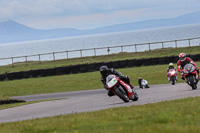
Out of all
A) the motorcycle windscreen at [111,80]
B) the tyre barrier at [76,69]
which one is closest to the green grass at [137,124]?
the motorcycle windscreen at [111,80]

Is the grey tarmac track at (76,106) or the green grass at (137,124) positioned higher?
the green grass at (137,124)

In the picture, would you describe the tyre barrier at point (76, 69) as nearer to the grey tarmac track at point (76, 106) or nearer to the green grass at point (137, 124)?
the grey tarmac track at point (76, 106)

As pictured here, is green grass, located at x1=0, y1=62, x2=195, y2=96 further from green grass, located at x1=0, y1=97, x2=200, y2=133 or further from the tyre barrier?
green grass, located at x1=0, y1=97, x2=200, y2=133

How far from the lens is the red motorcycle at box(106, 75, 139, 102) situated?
1301cm

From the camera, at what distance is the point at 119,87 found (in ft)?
43.2

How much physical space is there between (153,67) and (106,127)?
26.1 metres

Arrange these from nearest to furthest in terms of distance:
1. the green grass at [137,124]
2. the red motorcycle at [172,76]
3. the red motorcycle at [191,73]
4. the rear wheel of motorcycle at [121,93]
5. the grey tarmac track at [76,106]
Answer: the green grass at [137,124]
the grey tarmac track at [76,106]
the rear wheel of motorcycle at [121,93]
the red motorcycle at [191,73]
the red motorcycle at [172,76]

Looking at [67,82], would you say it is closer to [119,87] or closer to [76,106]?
[76,106]

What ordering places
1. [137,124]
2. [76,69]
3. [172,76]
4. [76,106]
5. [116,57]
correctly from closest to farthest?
[137,124] → [76,106] → [172,76] → [76,69] → [116,57]

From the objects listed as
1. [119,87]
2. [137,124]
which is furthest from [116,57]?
[137,124]

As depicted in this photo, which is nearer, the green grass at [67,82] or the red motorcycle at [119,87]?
the red motorcycle at [119,87]

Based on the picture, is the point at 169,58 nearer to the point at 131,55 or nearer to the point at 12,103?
the point at 131,55

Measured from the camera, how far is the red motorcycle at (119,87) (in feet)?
42.7

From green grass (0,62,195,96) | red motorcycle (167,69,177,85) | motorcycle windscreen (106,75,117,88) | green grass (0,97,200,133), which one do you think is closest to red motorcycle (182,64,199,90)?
motorcycle windscreen (106,75,117,88)
